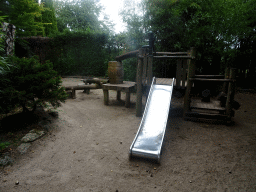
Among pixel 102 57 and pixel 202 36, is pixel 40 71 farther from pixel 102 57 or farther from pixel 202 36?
pixel 102 57

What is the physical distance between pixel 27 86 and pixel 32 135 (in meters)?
1.00

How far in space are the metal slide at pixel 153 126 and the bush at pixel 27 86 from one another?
6.41 feet

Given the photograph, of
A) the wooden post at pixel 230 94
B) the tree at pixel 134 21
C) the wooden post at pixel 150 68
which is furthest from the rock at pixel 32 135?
the tree at pixel 134 21

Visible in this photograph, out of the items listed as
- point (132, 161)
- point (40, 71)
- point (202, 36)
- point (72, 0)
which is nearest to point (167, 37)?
point (202, 36)

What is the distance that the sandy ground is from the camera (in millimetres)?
2440

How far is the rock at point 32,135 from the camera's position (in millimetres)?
3444

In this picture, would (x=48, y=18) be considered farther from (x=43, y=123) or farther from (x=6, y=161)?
(x=6, y=161)

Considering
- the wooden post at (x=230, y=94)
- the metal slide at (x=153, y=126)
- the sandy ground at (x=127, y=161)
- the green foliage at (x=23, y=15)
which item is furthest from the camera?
the green foliage at (x=23, y=15)

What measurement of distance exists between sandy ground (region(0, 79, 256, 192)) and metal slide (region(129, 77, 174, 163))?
175mm

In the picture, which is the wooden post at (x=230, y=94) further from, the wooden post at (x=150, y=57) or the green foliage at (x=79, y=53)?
the green foliage at (x=79, y=53)

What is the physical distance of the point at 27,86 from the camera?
3754 millimetres

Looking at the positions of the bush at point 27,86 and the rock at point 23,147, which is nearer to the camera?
the rock at point 23,147

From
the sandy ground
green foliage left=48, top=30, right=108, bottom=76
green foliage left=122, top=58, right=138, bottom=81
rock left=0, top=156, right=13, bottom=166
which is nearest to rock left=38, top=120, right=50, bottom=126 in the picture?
the sandy ground

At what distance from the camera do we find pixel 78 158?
307 cm
